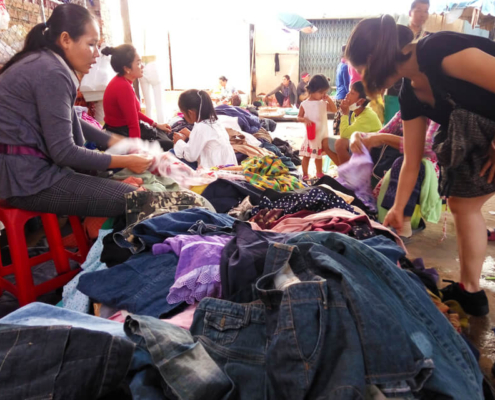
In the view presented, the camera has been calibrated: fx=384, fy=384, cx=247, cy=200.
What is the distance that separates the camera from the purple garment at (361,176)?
10.9ft

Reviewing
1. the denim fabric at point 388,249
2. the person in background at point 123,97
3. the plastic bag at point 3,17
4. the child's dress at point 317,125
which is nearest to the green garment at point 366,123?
the child's dress at point 317,125

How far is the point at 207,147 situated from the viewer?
3.56m

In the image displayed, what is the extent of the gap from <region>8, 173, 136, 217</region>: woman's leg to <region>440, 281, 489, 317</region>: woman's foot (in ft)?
5.94

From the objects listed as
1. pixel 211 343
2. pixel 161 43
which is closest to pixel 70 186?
pixel 211 343

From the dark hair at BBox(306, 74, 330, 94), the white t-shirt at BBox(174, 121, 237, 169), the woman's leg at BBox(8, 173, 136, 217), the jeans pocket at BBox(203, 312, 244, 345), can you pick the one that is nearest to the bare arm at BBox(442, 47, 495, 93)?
the jeans pocket at BBox(203, 312, 244, 345)

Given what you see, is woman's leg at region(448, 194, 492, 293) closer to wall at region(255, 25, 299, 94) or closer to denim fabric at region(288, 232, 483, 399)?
denim fabric at region(288, 232, 483, 399)

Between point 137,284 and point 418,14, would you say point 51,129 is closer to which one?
point 137,284

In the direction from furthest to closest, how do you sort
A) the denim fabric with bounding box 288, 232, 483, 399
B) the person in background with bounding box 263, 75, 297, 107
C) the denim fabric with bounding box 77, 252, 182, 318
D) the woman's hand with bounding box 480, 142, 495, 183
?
1. the person in background with bounding box 263, 75, 297, 107
2. the woman's hand with bounding box 480, 142, 495, 183
3. the denim fabric with bounding box 77, 252, 182, 318
4. the denim fabric with bounding box 288, 232, 483, 399

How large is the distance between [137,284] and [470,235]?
1685mm

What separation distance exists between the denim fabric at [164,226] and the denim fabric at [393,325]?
592 millimetres

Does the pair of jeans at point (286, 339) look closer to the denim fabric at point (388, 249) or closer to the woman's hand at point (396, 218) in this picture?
the denim fabric at point (388, 249)

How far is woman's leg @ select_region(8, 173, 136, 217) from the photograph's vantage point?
2.00 m

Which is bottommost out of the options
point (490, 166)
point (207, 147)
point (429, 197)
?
point (429, 197)

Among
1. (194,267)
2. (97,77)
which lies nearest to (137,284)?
(194,267)
